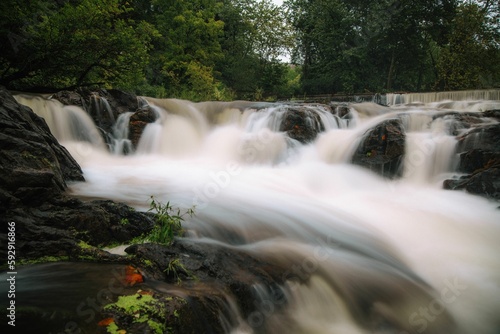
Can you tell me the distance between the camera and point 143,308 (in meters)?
2.31

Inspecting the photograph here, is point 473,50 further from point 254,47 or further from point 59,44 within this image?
point 59,44

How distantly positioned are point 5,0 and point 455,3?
33.1 metres

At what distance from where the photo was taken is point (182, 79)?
20828 millimetres

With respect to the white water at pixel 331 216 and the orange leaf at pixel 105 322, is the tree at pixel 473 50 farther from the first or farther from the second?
the orange leaf at pixel 105 322

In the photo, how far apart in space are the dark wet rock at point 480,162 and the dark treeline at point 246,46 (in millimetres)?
10387

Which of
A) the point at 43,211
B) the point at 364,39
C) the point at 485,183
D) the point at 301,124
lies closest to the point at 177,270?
the point at 43,211

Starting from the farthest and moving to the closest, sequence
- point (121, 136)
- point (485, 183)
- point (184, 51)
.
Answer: point (184, 51)
point (121, 136)
point (485, 183)

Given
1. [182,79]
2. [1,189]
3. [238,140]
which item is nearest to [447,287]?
[1,189]

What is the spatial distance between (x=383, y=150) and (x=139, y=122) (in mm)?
7850

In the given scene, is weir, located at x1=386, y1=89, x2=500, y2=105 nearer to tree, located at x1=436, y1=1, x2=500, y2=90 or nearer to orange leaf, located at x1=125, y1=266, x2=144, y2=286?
tree, located at x1=436, y1=1, x2=500, y2=90

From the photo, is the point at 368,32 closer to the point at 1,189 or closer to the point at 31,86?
the point at 31,86

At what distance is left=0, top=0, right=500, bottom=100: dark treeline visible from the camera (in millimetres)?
8609

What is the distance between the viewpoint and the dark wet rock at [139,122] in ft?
33.1

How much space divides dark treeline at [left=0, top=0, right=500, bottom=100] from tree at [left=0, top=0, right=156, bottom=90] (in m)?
0.03
